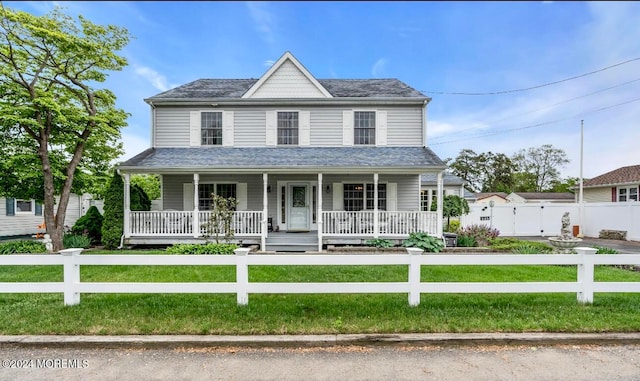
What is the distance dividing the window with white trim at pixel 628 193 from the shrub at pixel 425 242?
596 inches

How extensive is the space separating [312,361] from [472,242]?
10.4 metres

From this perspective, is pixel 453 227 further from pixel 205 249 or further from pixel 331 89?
pixel 205 249

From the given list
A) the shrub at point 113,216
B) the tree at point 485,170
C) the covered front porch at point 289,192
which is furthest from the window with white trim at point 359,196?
the tree at point 485,170

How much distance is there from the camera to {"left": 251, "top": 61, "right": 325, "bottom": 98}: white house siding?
13.2m

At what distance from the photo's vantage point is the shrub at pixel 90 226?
39.8ft

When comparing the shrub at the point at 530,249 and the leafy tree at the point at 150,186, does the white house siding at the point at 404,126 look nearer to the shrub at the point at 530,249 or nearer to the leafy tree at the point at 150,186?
the shrub at the point at 530,249

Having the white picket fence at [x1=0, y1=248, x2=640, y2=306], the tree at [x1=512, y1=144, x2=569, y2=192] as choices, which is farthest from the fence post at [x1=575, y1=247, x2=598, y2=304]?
the tree at [x1=512, y1=144, x2=569, y2=192]

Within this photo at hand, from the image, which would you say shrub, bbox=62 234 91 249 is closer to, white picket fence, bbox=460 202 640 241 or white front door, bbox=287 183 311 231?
white front door, bbox=287 183 311 231

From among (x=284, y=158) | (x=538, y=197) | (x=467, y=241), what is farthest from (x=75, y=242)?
(x=538, y=197)

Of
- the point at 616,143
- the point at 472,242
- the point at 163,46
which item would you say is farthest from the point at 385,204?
the point at 616,143

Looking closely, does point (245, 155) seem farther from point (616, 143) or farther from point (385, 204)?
point (616, 143)

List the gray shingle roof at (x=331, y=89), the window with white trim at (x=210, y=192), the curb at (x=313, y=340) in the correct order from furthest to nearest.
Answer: the gray shingle roof at (x=331, y=89) < the window with white trim at (x=210, y=192) < the curb at (x=313, y=340)

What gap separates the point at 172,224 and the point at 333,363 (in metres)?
9.72

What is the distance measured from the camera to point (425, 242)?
10.5 meters
